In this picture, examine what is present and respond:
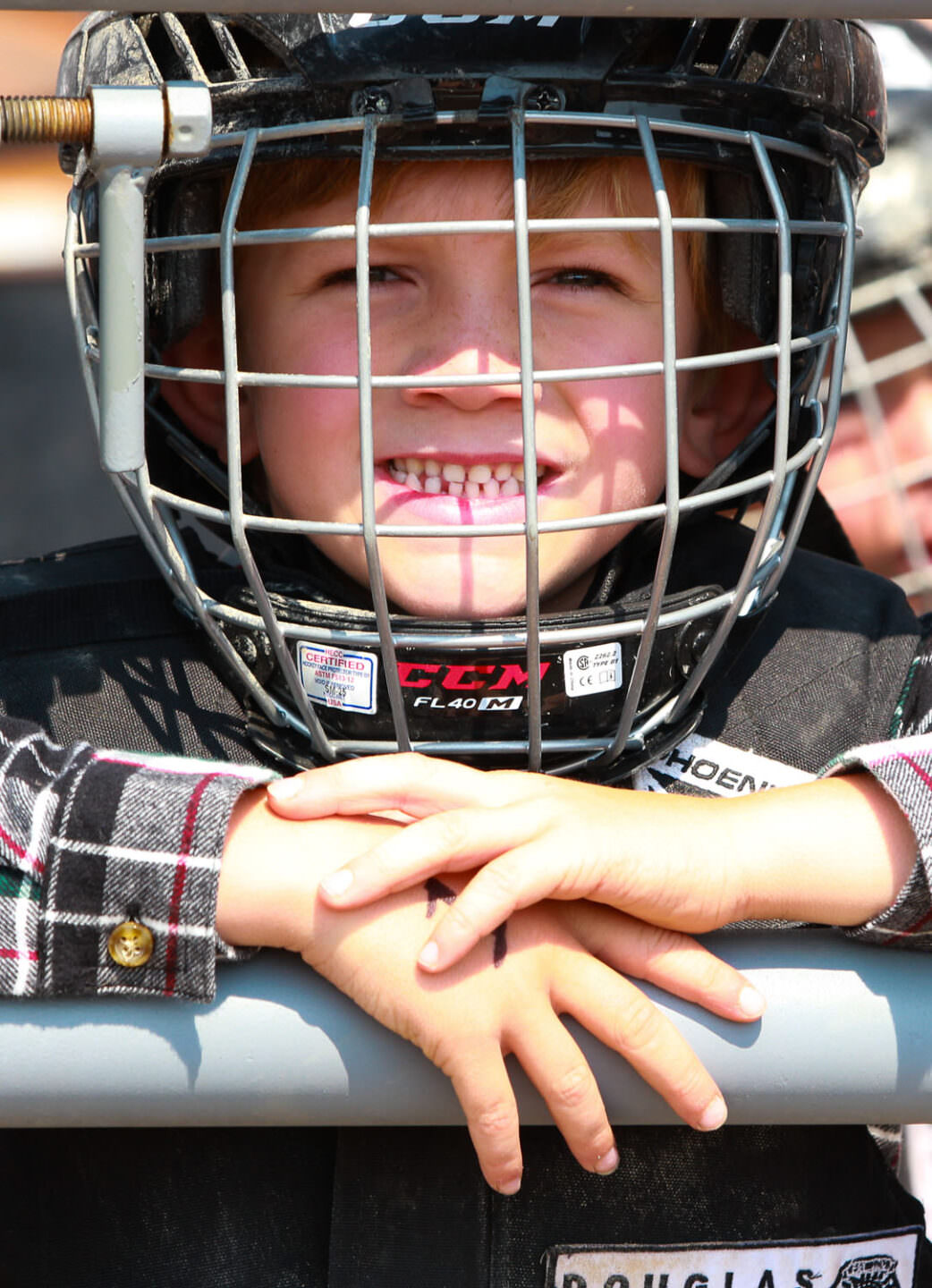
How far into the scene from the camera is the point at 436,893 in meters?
0.89

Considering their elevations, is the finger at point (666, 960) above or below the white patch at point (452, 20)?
below

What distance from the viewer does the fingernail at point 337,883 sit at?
0.86 meters

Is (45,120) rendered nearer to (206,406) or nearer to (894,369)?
(206,406)

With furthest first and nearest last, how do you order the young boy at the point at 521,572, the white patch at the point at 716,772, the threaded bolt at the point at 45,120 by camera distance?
the white patch at the point at 716,772 < the young boy at the point at 521,572 < the threaded bolt at the point at 45,120

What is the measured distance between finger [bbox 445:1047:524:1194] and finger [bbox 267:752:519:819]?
164 millimetres

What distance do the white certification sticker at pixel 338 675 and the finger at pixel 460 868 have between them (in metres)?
0.28

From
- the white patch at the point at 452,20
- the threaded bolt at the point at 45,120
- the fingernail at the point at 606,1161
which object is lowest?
the fingernail at the point at 606,1161

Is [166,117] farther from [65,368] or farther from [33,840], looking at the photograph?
[65,368]

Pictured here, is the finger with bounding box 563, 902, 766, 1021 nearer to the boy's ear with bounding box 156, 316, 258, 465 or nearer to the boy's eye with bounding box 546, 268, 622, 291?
the boy's eye with bounding box 546, 268, 622, 291

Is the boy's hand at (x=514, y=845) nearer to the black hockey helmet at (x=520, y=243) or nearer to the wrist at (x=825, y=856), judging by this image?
the wrist at (x=825, y=856)

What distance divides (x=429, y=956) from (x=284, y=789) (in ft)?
0.47

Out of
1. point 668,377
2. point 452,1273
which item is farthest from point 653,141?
point 452,1273

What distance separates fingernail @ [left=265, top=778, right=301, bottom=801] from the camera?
3.02 feet

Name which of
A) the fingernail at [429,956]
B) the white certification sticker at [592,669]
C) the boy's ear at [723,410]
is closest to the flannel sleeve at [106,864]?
the fingernail at [429,956]
